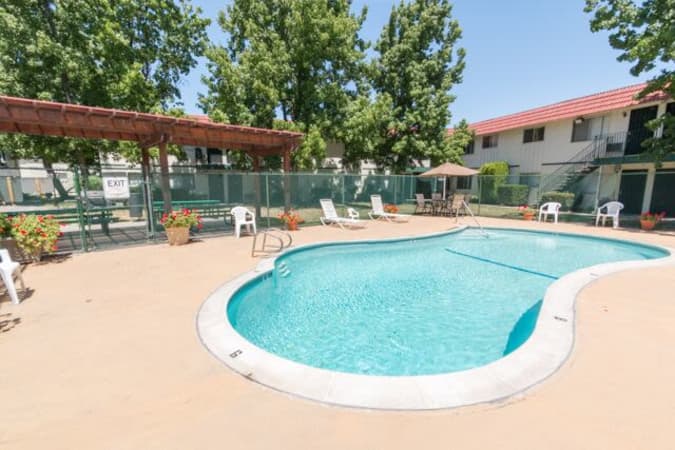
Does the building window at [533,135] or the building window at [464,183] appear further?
the building window at [464,183]

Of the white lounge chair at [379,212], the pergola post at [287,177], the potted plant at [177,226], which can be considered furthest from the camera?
the white lounge chair at [379,212]

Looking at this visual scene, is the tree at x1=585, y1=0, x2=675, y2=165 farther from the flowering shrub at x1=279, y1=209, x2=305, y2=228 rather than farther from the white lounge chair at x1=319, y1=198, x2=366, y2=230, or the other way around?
the flowering shrub at x1=279, y1=209, x2=305, y2=228

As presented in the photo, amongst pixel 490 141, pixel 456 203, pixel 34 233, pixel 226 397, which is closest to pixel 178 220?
pixel 34 233

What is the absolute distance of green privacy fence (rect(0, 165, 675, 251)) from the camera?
24.9 feet

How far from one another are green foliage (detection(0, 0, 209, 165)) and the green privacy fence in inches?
86.4

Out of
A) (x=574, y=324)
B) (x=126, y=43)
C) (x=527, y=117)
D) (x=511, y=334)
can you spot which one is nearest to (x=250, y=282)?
(x=511, y=334)

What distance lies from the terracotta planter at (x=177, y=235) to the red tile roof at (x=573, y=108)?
16835mm

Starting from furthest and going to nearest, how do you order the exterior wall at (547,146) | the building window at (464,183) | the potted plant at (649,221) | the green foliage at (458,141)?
1. the building window at (464,183)
2. the green foliage at (458,141)
3. the exterior wall at (547,146)
4. the potted plant at (649,221)

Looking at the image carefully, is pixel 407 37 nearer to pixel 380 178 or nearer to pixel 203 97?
pixel 380 178

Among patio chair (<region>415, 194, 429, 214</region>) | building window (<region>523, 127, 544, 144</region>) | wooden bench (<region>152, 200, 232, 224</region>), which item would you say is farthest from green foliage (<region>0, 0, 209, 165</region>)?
building window (<region>523, 127, 544, 144</region>)

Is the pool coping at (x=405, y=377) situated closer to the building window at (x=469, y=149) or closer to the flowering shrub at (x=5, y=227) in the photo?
the flowering shrub at (x=5, y=227)

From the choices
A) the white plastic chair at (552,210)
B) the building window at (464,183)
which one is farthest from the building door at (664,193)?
the building window at (464,183)

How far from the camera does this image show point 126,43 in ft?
43.9

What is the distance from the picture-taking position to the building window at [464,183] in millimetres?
21859
